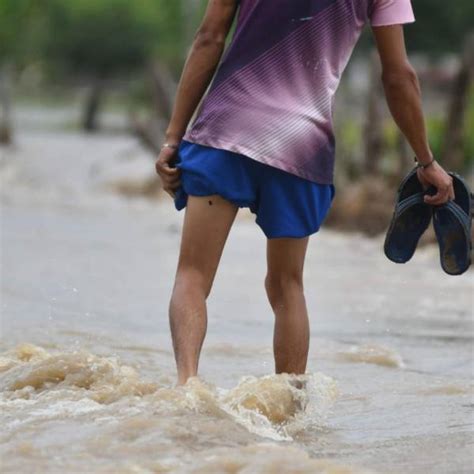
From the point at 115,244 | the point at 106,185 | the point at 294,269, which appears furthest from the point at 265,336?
the point at 106,185

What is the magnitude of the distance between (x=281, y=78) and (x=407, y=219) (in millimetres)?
754

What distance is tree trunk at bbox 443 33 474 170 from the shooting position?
54.8 feet

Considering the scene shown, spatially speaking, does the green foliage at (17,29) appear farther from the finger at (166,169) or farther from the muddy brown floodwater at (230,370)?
the finger at (166,169)

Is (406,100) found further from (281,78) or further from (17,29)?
(17,29)

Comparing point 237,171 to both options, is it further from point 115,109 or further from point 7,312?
point 115,109

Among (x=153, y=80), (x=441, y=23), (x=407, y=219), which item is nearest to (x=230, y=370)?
(x=407, y=219)

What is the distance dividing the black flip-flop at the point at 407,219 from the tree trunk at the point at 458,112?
11.3m

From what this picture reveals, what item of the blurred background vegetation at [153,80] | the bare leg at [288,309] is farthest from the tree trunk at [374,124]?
the bare leg at [288,309]

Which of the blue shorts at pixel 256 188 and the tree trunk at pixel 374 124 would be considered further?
the tree trunk at pixel 374 124

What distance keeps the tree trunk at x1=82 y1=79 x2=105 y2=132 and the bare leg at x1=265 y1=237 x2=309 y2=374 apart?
126ft

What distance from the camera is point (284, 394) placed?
209 inches

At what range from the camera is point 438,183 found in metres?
5.37

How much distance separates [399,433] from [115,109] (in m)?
52.5

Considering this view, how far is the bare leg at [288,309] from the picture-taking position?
5457 mm
